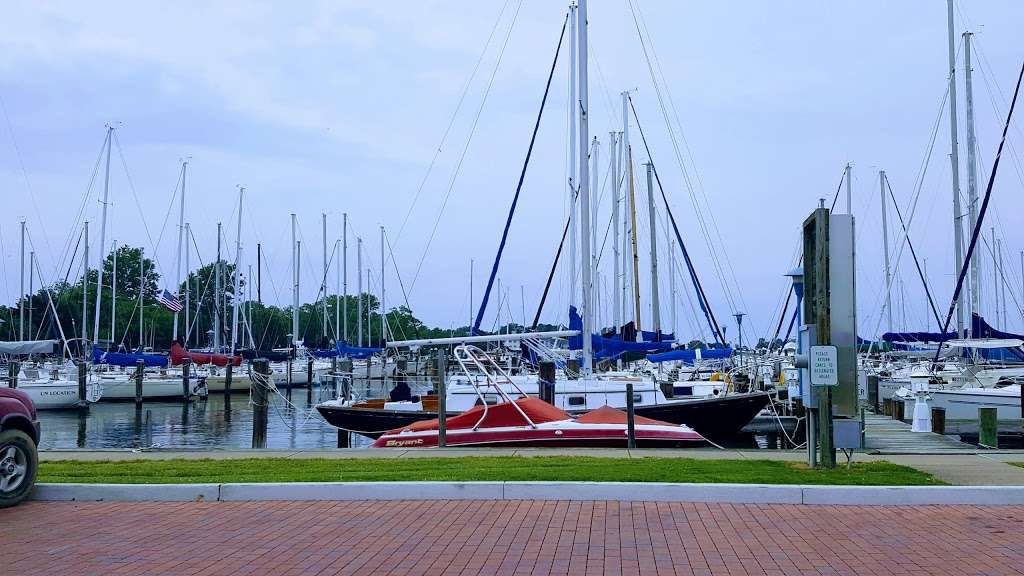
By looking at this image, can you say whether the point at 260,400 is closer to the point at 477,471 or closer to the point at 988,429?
the point at 477,471

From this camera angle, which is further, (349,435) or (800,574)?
(349,435)

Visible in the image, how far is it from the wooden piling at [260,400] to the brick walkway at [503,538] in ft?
34.4

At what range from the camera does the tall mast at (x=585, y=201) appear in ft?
88.1

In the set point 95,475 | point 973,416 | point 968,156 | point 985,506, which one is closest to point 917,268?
point 968,156

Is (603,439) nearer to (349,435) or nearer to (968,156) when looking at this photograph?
(349,435)

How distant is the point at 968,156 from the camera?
37.8m

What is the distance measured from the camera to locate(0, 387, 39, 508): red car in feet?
34.5

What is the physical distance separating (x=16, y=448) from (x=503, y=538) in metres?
5.63

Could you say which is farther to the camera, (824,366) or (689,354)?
(689,354)

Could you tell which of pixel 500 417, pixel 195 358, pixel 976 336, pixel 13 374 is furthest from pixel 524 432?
pixel 195 358

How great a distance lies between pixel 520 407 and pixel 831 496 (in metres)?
10.8

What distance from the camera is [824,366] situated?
41.8 feet

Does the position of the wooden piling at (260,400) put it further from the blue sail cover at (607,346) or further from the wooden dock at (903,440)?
the wooden dock at (903,440)

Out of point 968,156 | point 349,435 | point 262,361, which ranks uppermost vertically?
point 968,156
